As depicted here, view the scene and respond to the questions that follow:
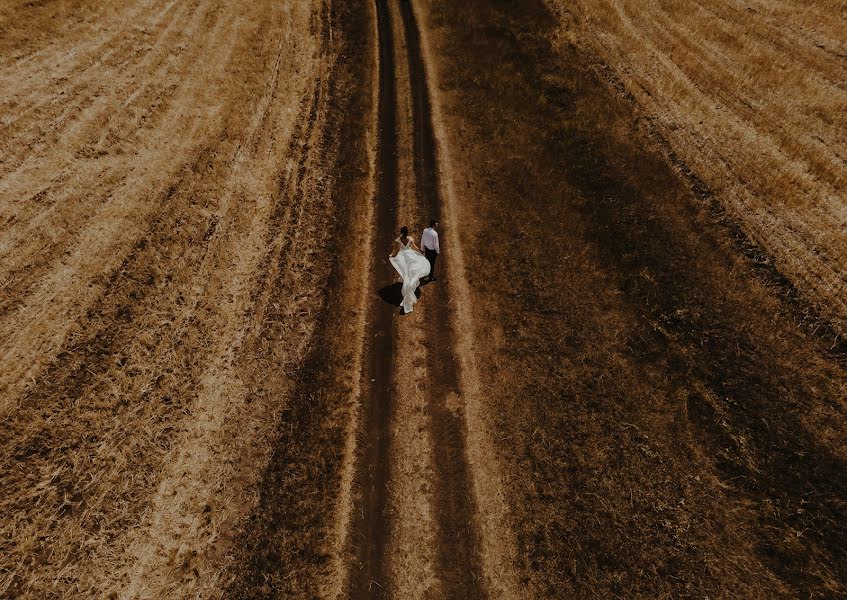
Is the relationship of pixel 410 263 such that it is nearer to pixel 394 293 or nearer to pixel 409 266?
pixel 409 266

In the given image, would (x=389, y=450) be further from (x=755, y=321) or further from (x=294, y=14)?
(x=294, y=14)

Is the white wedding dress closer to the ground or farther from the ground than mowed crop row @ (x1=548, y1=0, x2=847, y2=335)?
closer to the ground

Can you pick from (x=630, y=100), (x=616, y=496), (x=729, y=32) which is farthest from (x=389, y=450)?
(x=729, y=32)

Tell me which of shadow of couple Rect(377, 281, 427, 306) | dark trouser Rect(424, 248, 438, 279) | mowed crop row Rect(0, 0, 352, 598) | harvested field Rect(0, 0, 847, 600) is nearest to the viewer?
harvested field Rect(0, 0, 847, 600)

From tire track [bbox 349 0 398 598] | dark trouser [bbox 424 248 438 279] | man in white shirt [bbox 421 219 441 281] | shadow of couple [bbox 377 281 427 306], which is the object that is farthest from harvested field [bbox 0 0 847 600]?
man in white shirt [bbox 421 219 441 281]

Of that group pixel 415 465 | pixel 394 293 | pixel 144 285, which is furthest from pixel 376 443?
pixel 144 285

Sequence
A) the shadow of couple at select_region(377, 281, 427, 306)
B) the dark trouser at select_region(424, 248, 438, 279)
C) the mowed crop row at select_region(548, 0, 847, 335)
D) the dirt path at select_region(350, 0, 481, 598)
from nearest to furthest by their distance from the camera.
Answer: the dirt path at select_region(350, 0, 481, 598), the dark trouser at select_region(424, 248, 438, 279), the shadow of couple at select_region(377, 281, 427, 306), the mowed crop row at select_region(548, 0, 847, 335)

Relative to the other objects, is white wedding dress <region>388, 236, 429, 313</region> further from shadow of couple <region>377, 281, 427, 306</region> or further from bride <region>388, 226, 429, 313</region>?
shadow of couple <region>377, 281, 427, 306</region>
